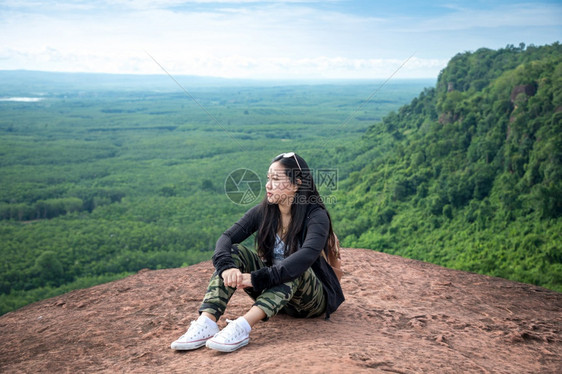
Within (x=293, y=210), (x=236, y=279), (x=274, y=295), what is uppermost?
(x=293, y=210)

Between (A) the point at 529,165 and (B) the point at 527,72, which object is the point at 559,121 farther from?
(B) the point at 527,72

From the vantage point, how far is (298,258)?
12.5 ft

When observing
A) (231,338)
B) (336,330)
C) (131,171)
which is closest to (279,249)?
(336,330)

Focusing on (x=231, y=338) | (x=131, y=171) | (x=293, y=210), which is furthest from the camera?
(x=131, y=171)

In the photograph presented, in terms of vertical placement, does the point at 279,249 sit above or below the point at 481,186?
above

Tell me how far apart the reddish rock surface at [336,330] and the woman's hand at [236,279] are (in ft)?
1.52

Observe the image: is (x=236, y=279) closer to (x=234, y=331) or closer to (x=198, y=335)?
(x=234, y=331)

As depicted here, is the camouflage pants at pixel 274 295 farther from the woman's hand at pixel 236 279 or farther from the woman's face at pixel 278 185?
the woman's face at pixel 278 185

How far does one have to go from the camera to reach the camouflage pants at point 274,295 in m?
3.78

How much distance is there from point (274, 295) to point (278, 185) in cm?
90

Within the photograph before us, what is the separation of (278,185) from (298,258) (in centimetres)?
66

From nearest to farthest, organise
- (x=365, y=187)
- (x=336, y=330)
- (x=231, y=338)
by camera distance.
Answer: (x=231, y=338), (x=336, y=330), (x=365, y=187)

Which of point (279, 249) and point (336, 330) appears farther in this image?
point (279, 249)

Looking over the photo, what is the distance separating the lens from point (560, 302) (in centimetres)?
579
